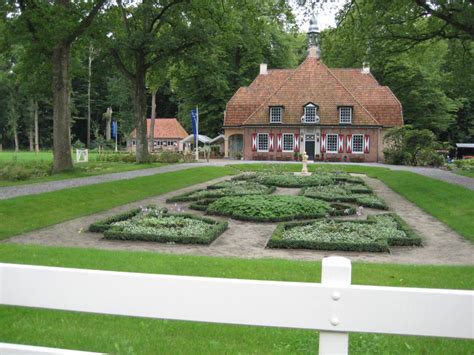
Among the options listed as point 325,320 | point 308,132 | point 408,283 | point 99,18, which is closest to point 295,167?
point 308,132

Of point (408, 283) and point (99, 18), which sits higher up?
point (99, 18)

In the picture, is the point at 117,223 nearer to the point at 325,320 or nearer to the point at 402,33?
the point at 325,320

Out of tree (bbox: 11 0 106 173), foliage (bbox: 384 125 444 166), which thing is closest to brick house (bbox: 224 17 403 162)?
foliage (bbox: 384 125 444 166)

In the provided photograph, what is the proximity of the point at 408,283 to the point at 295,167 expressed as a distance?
28.2 m

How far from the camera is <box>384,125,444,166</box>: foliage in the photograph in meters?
37.3

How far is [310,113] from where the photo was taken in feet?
149

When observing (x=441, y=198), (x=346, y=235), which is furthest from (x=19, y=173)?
(x=441, y=198)

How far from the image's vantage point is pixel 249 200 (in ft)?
47.0

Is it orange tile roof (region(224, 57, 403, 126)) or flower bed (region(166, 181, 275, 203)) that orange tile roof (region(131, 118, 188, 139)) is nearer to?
orange tile roof (region(224, 57, 403, 126))

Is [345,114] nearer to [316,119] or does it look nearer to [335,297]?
[316,119]

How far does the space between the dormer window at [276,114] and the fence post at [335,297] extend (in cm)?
4457

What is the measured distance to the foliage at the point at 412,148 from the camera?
37281mm

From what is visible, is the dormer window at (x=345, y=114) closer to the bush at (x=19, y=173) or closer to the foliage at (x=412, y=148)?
the foliage at (x=412, y=148)

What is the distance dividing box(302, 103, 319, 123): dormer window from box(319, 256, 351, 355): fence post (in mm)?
44234
